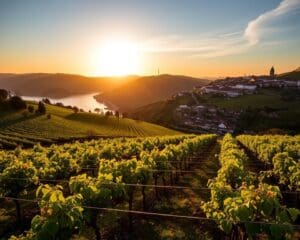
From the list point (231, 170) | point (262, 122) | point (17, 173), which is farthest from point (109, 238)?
point (262, 122)

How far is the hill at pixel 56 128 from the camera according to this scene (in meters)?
79.3

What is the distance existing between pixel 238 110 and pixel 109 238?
18412 centimetres

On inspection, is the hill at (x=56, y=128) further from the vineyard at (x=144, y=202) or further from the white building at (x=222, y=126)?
the white building at (x=222, y=126)

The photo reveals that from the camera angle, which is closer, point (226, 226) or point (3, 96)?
point (226, 226)

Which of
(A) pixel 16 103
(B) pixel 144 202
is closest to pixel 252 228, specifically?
(B) pixel 144 202

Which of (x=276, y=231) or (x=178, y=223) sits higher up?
(x=276, y=231)

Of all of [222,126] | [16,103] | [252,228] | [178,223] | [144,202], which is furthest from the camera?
[222,126]

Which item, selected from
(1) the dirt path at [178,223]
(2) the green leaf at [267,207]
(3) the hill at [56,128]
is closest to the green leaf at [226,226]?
(2) the green leaf at [267,207]

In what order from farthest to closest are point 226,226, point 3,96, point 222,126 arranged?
point 222,126 < point 3,96 < point 226,226

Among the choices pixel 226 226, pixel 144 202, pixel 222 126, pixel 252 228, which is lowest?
pixel 222 126

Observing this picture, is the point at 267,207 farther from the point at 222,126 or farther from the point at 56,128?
the point at 222,126

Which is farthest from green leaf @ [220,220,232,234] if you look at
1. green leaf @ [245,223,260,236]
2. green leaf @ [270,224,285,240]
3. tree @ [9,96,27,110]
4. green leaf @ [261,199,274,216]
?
tree @ [9,96,27,110]

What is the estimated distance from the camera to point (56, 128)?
93.3 metres

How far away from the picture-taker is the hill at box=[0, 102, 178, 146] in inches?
3123
